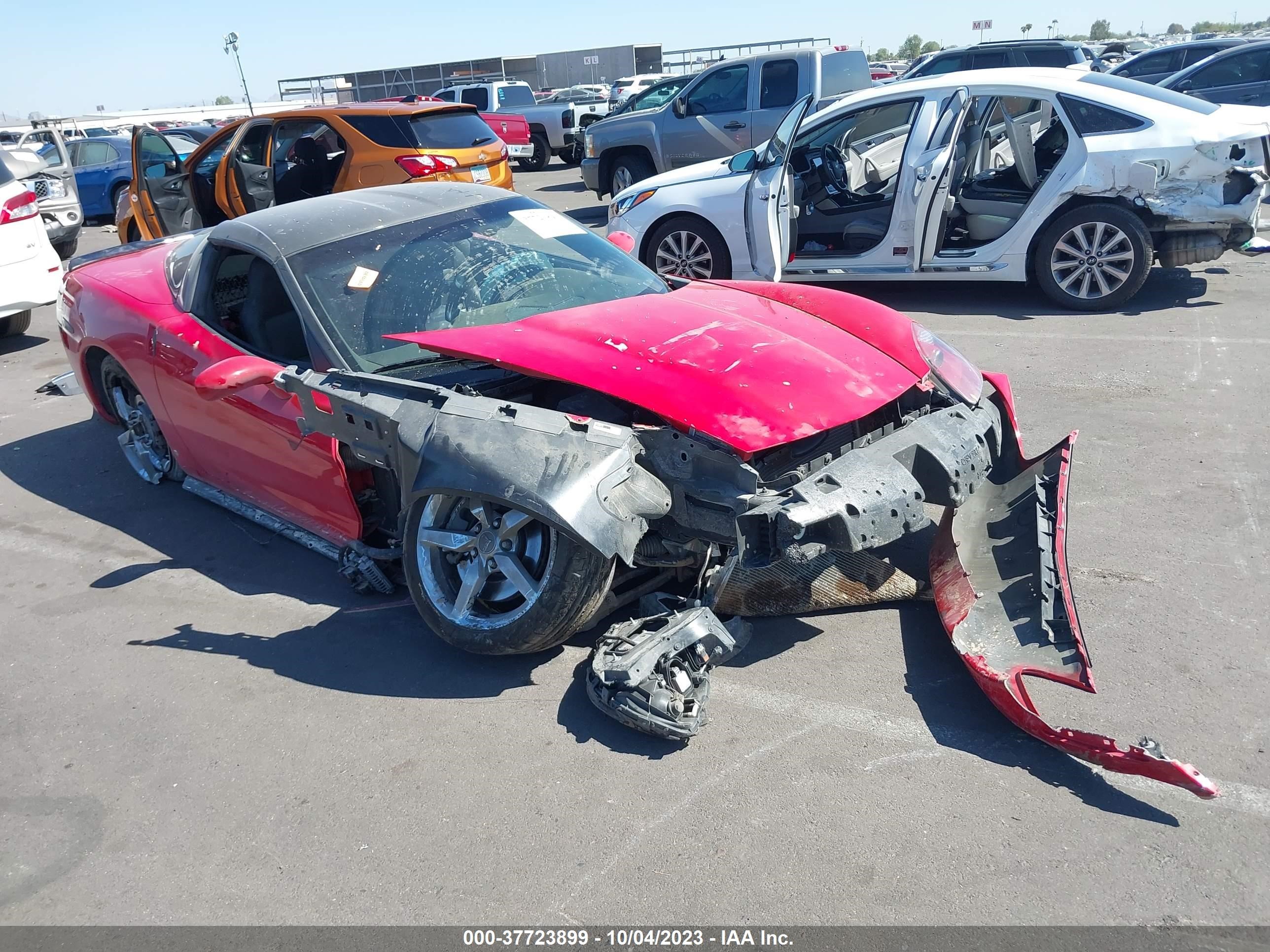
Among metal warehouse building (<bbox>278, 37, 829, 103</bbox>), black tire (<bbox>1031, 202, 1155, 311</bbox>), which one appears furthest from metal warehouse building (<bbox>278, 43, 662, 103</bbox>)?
black tire (<bbox>1031, 202, 1155, 311</bbox>)

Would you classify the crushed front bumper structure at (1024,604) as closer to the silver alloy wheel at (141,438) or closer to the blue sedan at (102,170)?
the silver alloy wheel at (141,438)

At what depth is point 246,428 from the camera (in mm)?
4301

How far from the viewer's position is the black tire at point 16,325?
9.51 m

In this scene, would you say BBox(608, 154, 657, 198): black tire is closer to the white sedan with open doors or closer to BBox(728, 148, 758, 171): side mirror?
the white sedan with open doors

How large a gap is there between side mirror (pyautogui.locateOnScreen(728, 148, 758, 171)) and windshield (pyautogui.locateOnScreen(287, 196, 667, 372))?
3.65 metres

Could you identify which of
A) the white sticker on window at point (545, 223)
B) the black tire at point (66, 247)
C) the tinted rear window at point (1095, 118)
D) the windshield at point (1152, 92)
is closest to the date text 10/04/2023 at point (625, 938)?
the white sticker on window at point (545, 223)

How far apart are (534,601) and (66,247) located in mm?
12399

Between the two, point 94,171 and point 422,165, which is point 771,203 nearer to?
point 422,165

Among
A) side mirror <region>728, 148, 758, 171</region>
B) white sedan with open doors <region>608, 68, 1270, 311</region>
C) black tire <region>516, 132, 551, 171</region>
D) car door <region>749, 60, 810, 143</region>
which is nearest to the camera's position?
white sedan with open doors <region>608, 68, 1270, 311</region>

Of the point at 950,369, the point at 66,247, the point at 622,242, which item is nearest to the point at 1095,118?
the point at 622,242

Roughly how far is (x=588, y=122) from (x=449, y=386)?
18194mm

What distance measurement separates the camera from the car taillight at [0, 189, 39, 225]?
8.33 metres

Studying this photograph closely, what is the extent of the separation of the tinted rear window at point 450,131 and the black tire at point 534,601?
766cm

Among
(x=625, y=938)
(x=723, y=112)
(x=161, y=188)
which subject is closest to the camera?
(x=625, y=938)
